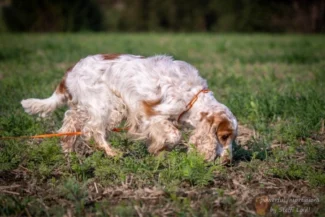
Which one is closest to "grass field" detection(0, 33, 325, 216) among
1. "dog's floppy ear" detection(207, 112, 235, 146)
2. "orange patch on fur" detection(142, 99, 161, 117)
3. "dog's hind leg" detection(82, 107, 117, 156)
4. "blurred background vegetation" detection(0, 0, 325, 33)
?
"dog's hind leg" detection(82, 107, 117, 156)

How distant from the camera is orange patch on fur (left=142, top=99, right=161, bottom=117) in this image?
14.2ft

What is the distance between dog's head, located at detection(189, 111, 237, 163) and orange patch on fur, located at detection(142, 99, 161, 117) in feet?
1.41

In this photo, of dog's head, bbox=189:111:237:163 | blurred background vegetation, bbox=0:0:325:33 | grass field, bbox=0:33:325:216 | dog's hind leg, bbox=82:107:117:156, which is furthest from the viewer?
blurred background vegetation, bbox=0:0:325:33

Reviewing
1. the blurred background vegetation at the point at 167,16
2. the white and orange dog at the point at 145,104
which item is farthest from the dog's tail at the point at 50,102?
the blurred background vegetation at the point at 167,16

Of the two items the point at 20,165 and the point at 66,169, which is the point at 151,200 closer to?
the point at 66,169

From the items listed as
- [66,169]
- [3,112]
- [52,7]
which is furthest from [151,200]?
[52,7]

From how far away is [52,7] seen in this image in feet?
79.2

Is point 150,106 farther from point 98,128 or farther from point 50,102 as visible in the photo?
point 50,102

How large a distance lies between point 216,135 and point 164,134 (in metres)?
0.46

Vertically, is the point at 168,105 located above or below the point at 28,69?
above

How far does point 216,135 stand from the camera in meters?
4.20

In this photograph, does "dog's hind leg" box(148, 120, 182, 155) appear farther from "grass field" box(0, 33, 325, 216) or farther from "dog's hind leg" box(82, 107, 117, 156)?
"dog's hind leg" box(82, 107, 117, 156)

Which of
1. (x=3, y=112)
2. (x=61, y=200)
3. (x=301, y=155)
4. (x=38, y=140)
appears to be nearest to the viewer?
(x=61, y=200)

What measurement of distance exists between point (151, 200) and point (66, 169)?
37.9 inches
